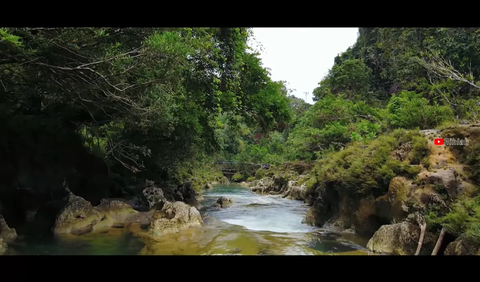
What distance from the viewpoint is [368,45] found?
22.4m

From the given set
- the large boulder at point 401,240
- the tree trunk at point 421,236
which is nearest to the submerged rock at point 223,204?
the large boulder at point 401,240

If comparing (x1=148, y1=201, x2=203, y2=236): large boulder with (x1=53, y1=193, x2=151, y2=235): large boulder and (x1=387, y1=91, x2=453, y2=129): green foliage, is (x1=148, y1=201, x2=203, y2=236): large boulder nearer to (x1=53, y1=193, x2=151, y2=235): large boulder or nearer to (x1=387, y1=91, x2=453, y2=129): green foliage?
(x1=53, y1=193, x2=151, y2=235): large boulder

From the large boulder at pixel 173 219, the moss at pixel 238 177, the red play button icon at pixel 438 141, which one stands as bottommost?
the large boulder at pixel 173 219

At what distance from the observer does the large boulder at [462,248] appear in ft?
13.4

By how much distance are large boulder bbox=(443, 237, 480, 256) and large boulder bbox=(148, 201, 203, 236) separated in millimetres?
4426

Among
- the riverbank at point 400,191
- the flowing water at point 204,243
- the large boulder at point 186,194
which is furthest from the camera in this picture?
the large boulder at point 186,194

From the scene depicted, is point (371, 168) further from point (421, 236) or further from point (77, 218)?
point (77, 218)

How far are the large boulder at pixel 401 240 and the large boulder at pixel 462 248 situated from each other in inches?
21.9

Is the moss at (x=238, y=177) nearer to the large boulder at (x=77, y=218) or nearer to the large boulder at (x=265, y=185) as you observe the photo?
the large boulder at (x=265, y=185)

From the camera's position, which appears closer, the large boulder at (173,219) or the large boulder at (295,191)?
the large boulder at (173,219)

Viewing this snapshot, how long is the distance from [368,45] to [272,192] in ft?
40.1

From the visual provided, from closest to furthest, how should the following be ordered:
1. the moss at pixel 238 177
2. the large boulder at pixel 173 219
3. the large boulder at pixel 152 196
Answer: the large boulder at pixel 173 219 → the large boulder at pixel 152 196 → the moss at pixel 238 177
